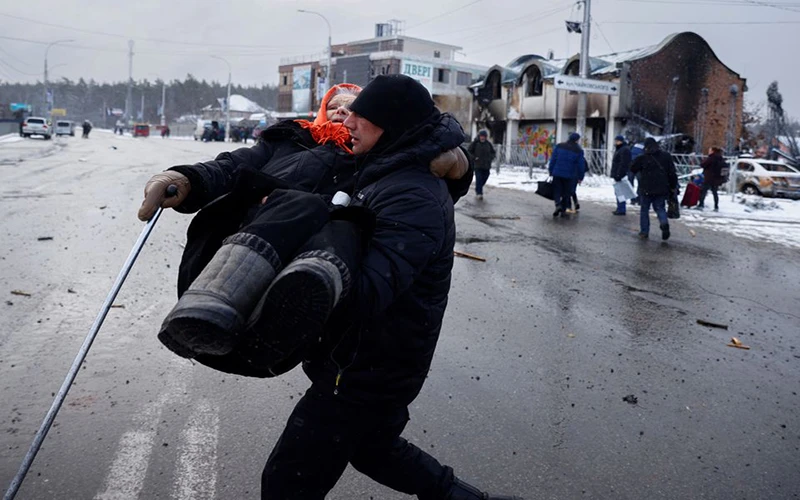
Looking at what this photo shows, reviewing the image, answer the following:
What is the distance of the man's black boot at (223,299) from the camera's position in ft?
5.53

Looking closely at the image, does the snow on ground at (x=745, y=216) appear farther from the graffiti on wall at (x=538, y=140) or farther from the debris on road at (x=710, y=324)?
the graffiti on wall at (x=538, y=140)

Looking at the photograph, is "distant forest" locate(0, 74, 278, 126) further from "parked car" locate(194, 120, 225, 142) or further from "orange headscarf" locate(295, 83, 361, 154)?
Answer: "orange headscarf" locate(295, 83, 361, 154)

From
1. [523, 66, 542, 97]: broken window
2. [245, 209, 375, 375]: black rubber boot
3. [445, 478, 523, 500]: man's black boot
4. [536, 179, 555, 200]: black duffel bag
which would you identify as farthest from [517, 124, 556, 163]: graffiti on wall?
[245, 209, 375, 375]: black rubber boot

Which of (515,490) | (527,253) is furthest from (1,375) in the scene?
(527,253)

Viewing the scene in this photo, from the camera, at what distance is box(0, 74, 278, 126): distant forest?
141500 millimetres

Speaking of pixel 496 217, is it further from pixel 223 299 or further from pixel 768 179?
pixel 768 179

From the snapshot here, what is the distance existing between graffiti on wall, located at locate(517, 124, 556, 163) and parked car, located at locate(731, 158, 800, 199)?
14.7 metres

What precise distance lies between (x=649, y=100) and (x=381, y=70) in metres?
44.2

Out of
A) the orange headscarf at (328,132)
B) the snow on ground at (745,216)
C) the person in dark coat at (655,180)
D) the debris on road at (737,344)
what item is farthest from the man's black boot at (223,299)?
the snow on ground at (745,216)

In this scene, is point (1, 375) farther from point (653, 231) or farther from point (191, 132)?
point (191, 132)

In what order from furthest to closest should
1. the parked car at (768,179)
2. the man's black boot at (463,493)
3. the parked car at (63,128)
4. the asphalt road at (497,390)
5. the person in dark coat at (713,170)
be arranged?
the parked car at (63,128)
the parked car at (768,179)
the person in dark coat at (713,170)
the asphalt road at (497,390)
the man's black boot at (463,493)

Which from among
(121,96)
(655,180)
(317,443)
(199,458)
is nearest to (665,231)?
(655,180)

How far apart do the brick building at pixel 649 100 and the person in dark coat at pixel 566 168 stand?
768 inches

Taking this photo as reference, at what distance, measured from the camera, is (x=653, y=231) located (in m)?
13.8
